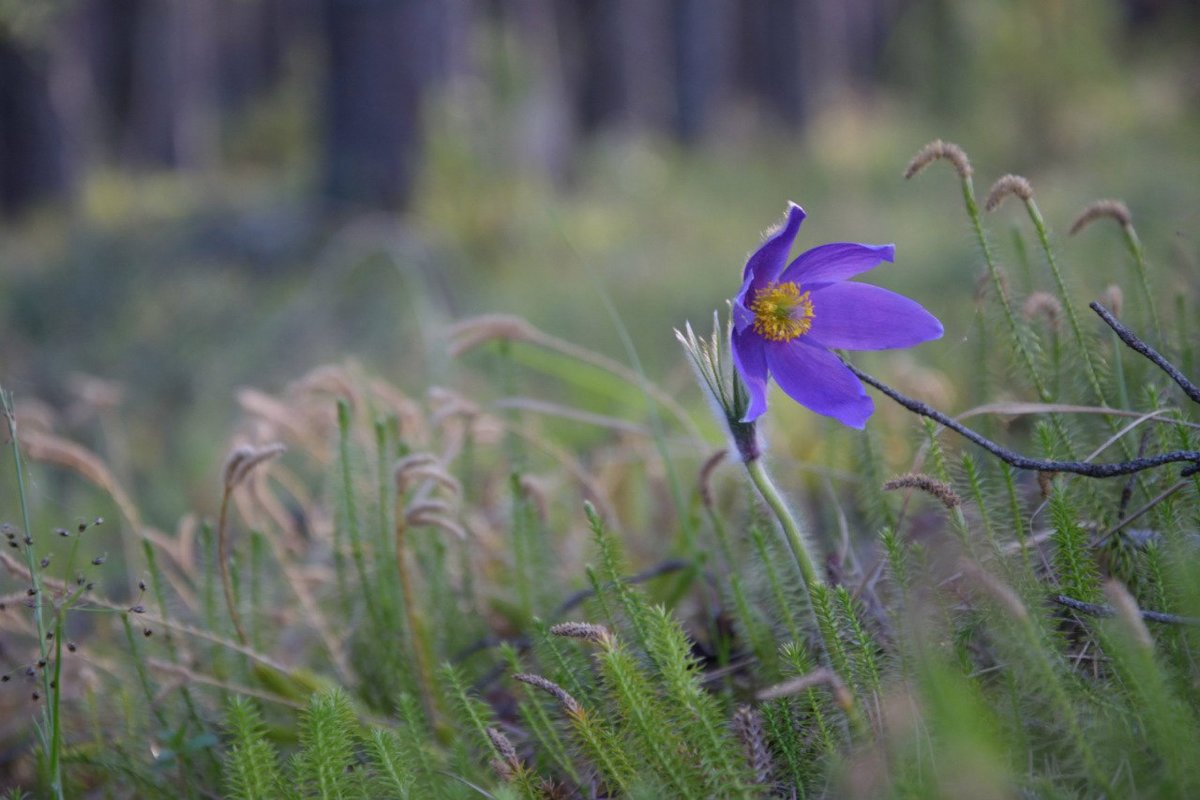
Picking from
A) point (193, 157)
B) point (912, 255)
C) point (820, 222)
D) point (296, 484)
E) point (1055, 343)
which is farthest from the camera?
point (193, 157)

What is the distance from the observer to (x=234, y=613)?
1.75 m

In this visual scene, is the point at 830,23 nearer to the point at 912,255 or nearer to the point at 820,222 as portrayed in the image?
the point at 820,222

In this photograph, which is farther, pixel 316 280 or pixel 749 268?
pixel 316 280

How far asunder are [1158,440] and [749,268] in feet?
2.33

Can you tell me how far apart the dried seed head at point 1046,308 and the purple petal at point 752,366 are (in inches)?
23.8

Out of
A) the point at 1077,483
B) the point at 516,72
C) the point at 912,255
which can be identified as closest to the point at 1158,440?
the point at 1077,483

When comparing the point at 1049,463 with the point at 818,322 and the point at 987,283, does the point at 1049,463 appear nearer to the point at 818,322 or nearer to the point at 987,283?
the point at 818,322

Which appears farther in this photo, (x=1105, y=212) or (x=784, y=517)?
(x=1105, y=212)

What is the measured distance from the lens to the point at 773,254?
130cm

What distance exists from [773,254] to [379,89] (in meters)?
7.36

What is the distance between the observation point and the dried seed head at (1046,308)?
165cm

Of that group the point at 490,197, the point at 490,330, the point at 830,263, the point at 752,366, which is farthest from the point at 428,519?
the point at 490,197

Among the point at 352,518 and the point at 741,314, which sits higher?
the point at 741,314

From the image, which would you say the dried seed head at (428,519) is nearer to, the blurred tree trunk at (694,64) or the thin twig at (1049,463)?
the thin twig at (1049,463)
